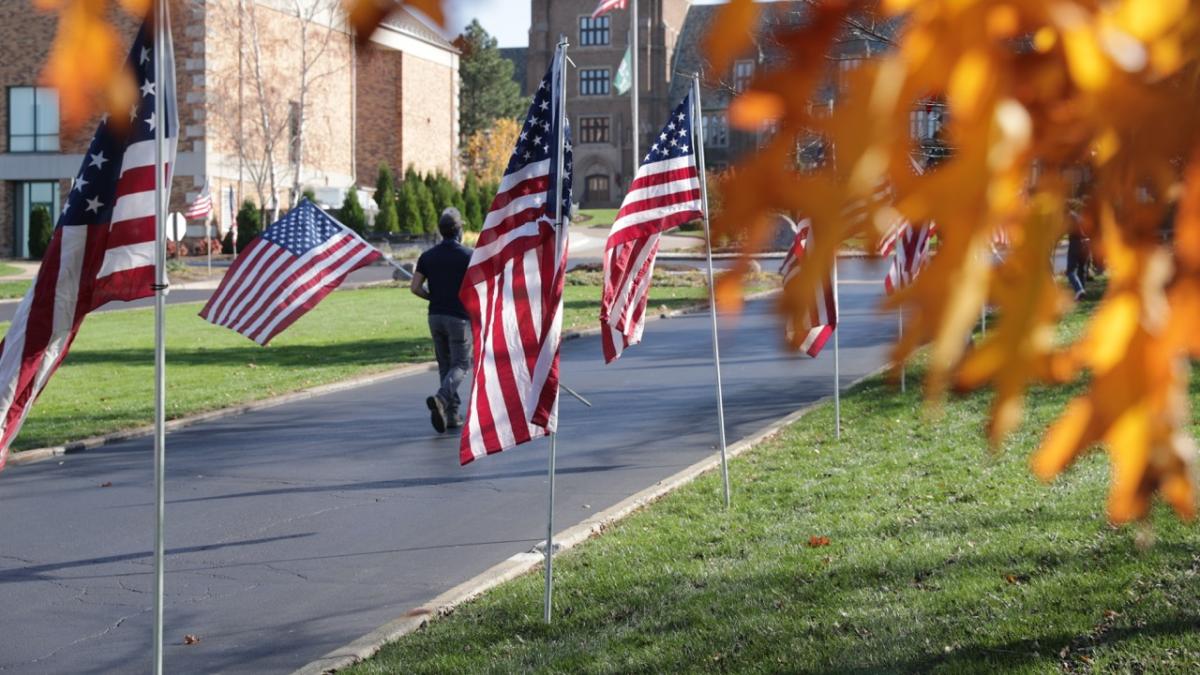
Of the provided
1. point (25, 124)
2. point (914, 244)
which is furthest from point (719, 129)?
point (25, 124)

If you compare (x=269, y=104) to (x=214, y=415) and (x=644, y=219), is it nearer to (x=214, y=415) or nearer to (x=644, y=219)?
(x=214, y=415)

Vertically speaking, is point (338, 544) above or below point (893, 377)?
below

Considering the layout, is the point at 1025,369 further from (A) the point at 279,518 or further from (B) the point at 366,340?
(B) the point at 366,340

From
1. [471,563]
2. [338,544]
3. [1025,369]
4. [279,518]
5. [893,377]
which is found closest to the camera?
[1025,369]

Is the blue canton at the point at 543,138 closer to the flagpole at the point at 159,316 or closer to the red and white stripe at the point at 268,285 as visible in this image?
the flagpole at the point at 159,316

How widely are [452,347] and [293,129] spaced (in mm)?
39394

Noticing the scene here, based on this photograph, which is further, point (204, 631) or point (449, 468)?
point (449, 468)

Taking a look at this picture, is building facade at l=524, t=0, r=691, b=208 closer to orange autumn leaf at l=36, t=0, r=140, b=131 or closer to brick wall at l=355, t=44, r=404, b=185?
brick wall at l=355, t=44, r=404, b=185

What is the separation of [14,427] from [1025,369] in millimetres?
5644

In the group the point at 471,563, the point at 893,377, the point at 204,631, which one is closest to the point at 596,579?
the point at 471,563

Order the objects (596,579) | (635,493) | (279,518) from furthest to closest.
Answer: (635,493) → (279,518) → (596,579)

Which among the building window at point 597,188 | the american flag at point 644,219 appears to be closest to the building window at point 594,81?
the building window at point 597,188

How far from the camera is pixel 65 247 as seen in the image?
5918mm

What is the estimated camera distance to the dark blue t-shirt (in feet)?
45.4
